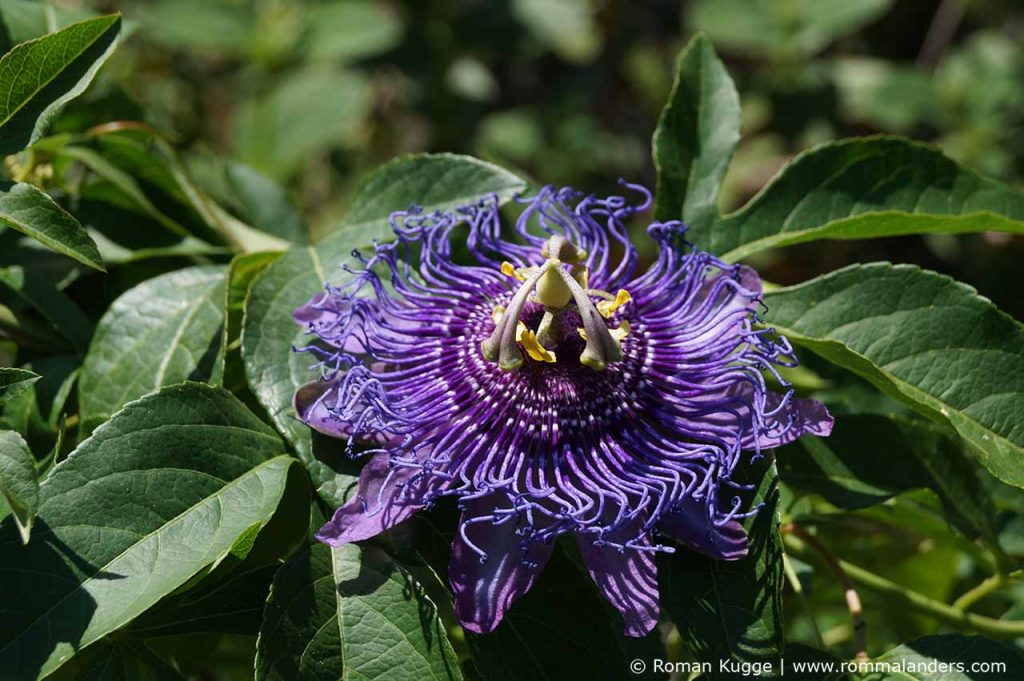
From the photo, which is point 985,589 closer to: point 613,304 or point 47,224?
point 613,304

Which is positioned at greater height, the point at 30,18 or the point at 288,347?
the point at 30,18

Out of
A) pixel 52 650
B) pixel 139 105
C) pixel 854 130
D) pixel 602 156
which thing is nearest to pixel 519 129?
pixel 602 156

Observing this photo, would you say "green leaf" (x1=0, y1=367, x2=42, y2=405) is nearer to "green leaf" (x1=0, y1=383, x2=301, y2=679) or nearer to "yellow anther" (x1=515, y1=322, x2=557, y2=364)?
"green leaf" (x1=0, y1=383, x2=301, y2=679)

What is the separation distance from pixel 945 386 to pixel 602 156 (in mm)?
2450

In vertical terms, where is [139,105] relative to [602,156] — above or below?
above

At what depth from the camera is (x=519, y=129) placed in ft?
12.0

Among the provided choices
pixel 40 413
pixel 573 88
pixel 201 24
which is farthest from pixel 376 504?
pixel 573 88

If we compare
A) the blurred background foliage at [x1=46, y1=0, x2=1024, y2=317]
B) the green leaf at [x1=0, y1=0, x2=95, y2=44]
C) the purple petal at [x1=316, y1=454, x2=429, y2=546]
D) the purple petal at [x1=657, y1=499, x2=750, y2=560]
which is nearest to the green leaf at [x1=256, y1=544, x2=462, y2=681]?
the purple petal at [x1=316, y1=454, x2=429, y2=546]

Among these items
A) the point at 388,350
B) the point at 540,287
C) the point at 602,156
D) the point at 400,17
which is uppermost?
the point at 540,287

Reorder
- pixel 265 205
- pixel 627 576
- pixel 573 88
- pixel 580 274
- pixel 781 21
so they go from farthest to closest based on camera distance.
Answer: pixel 573 88 → pixel 781 21 → pixel 265 205 → pixel 580 274 → pixel 627 576

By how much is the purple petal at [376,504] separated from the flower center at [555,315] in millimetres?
195

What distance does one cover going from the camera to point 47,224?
1.23m

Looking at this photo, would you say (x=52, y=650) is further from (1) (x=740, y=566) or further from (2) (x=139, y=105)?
(2) (x=139, y=105)

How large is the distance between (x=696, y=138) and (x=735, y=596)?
0.71 meters
